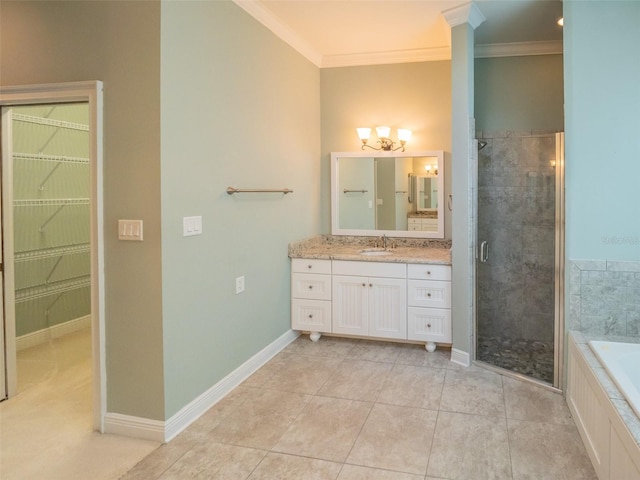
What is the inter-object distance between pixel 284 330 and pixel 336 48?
2.56 meters

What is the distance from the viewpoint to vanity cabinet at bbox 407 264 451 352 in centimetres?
397

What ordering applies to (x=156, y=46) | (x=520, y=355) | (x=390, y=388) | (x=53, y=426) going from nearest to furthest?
(x=156, y=46)
(x=53, y=426)
(x=390, y=388)
(x=520, y=355)

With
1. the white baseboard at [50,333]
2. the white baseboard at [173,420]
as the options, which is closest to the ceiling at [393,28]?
the white baseboard at [173,420]

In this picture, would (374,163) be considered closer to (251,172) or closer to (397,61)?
(397,61)

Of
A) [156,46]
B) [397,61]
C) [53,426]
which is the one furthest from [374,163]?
[53,426]

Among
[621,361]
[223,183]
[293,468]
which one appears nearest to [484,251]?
[621,361]

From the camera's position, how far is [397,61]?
465cm

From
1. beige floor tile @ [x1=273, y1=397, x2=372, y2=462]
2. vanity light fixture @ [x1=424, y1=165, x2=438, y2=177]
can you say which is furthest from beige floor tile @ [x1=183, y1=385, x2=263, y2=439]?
vanity light fixture @ [x1=424, y1=165, x2=438, y2=177]

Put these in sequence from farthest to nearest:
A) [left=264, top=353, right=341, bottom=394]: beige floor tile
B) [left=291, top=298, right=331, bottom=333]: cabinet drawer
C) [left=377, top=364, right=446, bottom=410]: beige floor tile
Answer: [left=291, top=298, right=331, bottom=333]: cabinet drawer → [left=264, top=353, right=341, bottom=394]: beige floor tile → [left=377, top=364, right=446, bottom=410]: beige floor tile

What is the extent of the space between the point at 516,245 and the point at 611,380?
2288 mm

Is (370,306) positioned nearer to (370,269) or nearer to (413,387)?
(370,269)

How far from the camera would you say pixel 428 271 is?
4000mm

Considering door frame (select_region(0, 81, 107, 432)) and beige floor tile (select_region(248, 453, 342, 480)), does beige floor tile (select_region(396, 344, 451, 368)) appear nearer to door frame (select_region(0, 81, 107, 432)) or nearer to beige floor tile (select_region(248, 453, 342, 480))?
beige floor tile (select_region(248, 453, 342, 480))

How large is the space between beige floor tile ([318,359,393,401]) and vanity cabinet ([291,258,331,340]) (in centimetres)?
55
